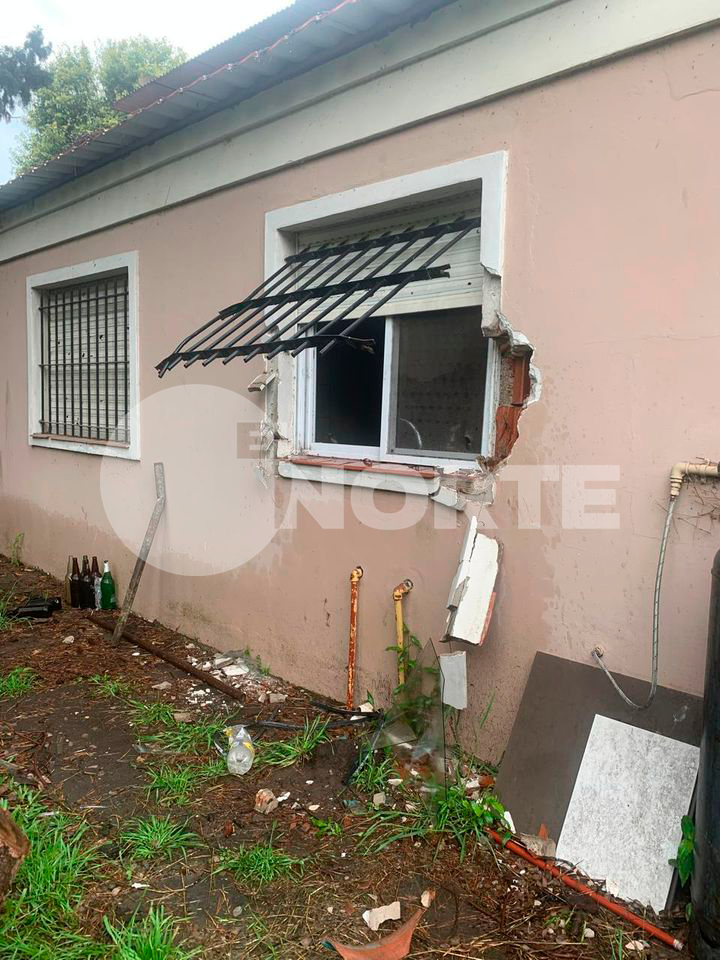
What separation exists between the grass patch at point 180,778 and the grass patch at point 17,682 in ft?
4.61

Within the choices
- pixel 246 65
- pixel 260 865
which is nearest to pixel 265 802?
pixel 260 865

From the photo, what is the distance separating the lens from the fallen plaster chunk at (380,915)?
2.22 metres

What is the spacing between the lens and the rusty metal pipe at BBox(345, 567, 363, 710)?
3.57 m

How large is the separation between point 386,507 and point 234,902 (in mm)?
1906

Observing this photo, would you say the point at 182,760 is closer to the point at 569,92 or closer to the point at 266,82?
the point at 569,92

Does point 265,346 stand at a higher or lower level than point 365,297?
lower

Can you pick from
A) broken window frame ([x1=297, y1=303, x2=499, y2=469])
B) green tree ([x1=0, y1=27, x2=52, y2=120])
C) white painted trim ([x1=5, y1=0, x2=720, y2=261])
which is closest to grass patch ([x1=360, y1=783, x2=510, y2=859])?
broken window frame ([x1=297, y1=303, x2=499, y2=469])

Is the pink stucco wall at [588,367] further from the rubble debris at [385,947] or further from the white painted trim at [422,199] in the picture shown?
the rubble debris at [385,947]

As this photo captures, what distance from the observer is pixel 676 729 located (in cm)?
239

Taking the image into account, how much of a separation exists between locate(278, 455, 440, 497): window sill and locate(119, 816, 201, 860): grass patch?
1.85 metres

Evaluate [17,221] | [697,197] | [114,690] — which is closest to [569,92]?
[697,197]

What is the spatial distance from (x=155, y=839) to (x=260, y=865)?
0.47 metres

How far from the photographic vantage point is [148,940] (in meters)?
2.04

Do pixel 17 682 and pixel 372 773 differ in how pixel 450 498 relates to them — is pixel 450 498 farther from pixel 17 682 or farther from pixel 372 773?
pixel 17 682
